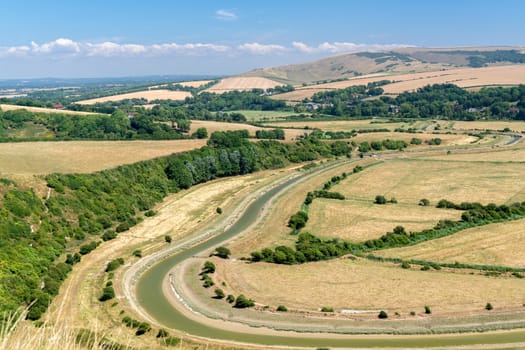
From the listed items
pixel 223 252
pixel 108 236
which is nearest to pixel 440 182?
pixel 223 252

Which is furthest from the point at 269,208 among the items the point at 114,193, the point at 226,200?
the point at 114,193

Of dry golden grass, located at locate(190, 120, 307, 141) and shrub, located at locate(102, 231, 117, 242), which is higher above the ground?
dry golden grass, located at locate(190, 120, 307, 141)

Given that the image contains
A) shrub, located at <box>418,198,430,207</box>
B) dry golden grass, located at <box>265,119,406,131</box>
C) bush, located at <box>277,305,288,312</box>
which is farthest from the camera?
dry golden grass, located at <box>265,119,406,131</box>

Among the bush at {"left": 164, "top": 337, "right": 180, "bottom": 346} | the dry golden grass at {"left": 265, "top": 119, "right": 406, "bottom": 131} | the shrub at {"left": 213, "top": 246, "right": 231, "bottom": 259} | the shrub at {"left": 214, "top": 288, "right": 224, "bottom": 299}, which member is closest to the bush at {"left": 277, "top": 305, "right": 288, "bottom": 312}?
the shrub at {"left": 214, "top": 288, "right": 224, "bottom": 299}

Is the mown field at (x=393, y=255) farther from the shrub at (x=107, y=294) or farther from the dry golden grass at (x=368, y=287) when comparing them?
the shrub at (x=107, y=294)

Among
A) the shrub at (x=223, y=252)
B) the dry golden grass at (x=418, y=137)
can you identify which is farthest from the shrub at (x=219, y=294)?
the dry golden grass at (x=418, y=137)

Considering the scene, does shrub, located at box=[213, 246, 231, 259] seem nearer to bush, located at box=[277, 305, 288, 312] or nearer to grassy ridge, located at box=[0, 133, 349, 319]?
bush, located at box=[277, 305, 288, 312]

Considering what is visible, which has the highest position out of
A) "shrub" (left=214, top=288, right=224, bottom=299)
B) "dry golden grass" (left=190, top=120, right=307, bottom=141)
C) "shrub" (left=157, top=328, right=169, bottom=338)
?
"dry golden grass" (left=190, top=120, right=307, bottom=141)
